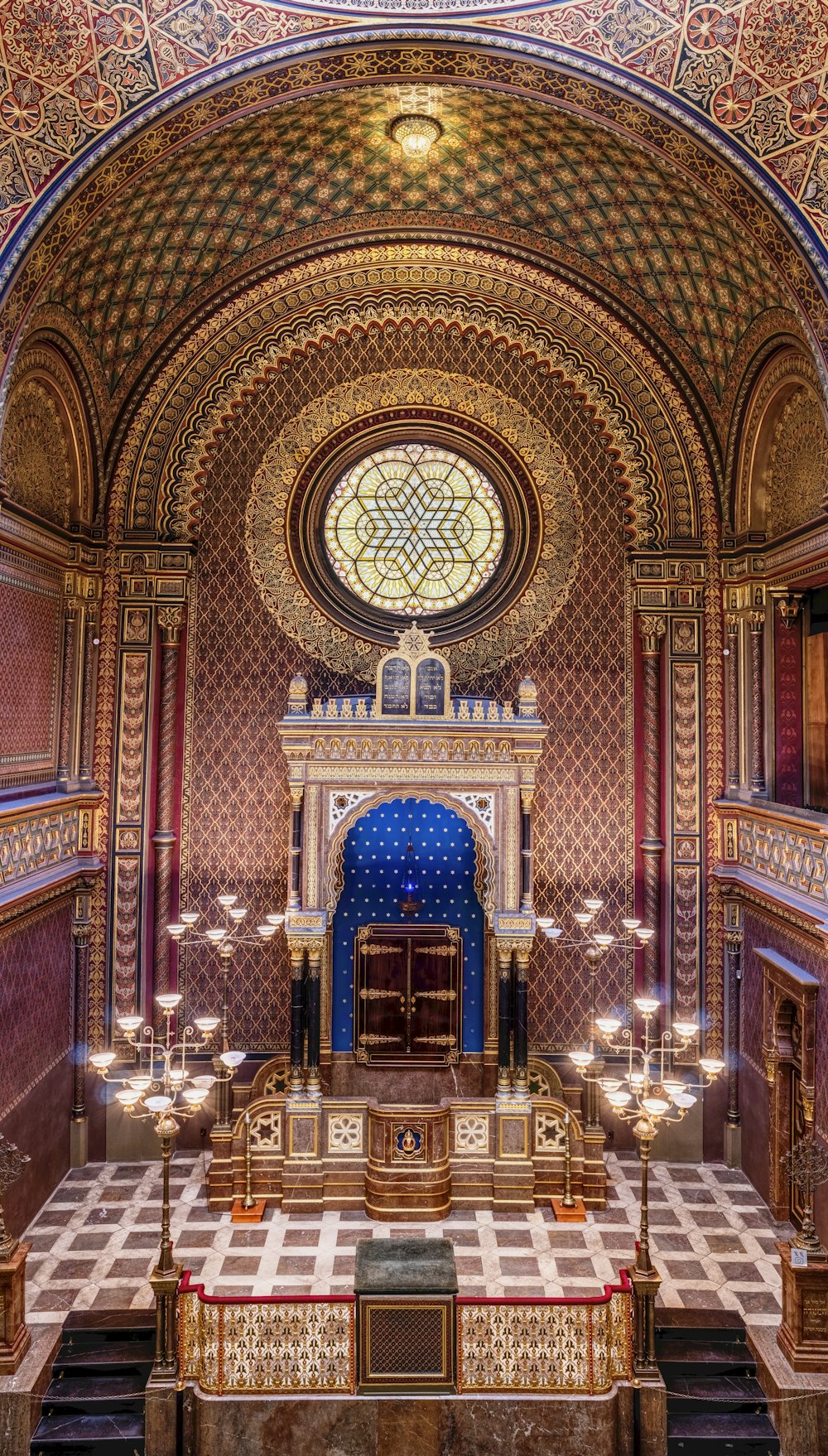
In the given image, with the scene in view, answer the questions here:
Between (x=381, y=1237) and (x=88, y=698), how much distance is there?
713cm

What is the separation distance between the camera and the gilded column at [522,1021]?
11102mm

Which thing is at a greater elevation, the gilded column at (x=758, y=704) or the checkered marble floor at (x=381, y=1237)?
the gilded column at (x=758, y=704)

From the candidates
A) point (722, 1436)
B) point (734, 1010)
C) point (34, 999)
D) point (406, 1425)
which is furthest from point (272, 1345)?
point (734, 1010)

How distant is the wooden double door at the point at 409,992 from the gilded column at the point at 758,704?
168 inches

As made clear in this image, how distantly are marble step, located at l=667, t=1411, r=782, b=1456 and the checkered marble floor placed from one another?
1.02 m

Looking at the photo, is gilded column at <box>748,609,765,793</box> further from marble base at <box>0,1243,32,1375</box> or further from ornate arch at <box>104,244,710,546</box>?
marble base at <box>0,1243,32,1375</box>

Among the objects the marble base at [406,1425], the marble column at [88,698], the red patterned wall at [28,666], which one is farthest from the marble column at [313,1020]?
the red patterned wall at [28,666]

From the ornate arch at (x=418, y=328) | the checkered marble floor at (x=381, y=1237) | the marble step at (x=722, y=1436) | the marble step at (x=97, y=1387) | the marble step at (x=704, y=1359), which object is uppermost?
the ornate arch at (x=418, y=328)

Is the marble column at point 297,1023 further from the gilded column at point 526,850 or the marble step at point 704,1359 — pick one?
the marble step at point 704,1359

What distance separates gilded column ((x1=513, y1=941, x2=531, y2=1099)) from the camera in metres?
11.1

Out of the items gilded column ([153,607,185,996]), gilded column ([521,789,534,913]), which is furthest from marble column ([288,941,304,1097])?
gilded column ([521,789,534,913])

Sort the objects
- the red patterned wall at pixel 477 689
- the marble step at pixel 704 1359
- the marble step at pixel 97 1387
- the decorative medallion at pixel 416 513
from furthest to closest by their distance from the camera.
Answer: the decorative medallion at pixel 416 513 < the red patterned wall at pixel 477 689 < the marble step at pixel 704 1359 < the marble step at pixel 97 1387

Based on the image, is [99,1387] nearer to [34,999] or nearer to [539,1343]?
[539,1343]

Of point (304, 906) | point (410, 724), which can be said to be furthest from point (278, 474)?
point (304, 906)
